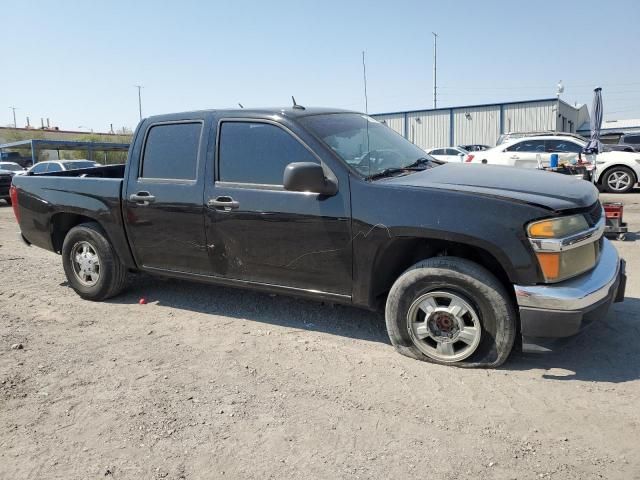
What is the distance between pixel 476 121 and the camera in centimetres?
3691

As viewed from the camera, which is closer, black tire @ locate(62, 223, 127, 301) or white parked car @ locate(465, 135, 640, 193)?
black tire @ locate(62, 223, 127, 301)

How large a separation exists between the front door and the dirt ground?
583mm

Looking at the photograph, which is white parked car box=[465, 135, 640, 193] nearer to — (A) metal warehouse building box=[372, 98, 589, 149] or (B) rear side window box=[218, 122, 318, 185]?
(B) rear side window box=[218, 122, 318, 185]

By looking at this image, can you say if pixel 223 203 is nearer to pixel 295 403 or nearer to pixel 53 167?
pixel 295 403

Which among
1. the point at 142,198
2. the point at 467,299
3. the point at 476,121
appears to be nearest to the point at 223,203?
the point at 142,198

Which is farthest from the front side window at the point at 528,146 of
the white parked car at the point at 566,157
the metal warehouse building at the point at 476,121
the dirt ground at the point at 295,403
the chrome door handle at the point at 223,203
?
the metal warehouse building at the point at 476,121

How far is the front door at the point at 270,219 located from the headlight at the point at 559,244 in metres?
1.26

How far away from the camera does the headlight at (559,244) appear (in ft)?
10.7

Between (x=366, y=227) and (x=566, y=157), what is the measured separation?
12.6m

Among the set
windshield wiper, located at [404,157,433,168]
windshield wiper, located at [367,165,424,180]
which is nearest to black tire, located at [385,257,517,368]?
windshield wiper, located at [367,165,424,180]

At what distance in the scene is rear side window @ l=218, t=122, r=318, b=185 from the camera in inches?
164

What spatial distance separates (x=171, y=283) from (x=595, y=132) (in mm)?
13905

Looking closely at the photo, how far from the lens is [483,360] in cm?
362

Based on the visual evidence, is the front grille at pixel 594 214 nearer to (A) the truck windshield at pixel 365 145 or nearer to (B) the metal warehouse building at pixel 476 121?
(A) the truck windshield at pixel 365 145
